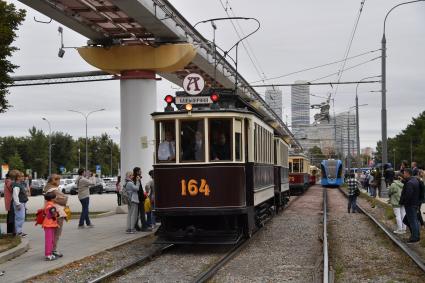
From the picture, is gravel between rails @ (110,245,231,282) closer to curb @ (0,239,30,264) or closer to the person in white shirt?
the person in white shirt

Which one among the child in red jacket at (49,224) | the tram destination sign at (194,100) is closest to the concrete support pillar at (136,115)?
the tram destination sign at (194,100)

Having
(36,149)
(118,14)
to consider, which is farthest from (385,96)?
(36,149)

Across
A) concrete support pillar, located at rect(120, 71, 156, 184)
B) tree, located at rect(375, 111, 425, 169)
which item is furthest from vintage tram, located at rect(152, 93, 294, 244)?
tree, located at rect(375, 111, 425, 169)

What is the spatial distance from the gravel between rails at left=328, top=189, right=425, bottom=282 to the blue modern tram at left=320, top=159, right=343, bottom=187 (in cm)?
3560

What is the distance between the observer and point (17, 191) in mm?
13914

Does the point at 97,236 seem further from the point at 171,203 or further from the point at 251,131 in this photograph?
the point at 251,131

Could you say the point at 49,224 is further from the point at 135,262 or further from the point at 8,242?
the point at 8,242

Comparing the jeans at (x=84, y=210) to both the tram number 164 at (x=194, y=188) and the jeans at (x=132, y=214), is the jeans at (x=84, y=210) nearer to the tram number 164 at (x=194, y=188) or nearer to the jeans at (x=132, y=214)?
the jeans at (x=132, y=214)

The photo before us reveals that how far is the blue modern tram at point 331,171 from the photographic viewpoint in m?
52.8

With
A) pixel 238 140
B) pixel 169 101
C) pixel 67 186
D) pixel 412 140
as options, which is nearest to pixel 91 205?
Result: pixel 169 101

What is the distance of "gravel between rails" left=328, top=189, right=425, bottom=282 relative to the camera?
9.60 metres

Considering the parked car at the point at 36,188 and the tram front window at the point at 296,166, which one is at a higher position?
the tram front window at the point at 296,166

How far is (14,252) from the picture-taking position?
11477 millimetres

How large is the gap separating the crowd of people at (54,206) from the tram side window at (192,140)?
2.47 m
